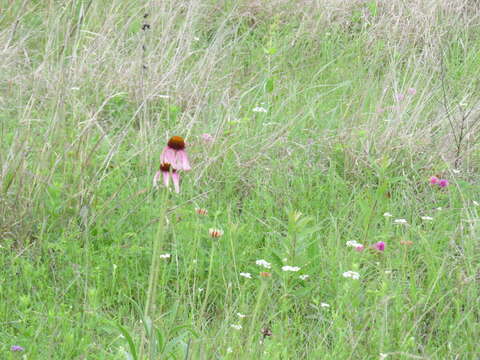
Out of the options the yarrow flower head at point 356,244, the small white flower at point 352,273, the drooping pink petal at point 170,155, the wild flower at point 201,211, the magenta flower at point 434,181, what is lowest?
the wild flower at point 201,211

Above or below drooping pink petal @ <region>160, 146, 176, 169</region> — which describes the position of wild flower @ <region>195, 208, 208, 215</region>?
below

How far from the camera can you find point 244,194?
10.4 ft

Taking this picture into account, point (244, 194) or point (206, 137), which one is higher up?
point (206, 137)

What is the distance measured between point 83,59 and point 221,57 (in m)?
0.81

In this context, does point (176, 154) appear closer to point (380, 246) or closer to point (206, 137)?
point (380, 246)

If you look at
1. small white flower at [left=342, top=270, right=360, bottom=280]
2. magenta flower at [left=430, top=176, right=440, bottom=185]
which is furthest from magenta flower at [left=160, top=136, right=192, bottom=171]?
magenta flower at [left=430, top=176, right=440, bottom=185]

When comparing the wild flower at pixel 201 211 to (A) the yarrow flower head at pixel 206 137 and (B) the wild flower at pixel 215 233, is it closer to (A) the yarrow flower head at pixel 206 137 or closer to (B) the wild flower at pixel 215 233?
(B) the wild flower at pixel 215 233

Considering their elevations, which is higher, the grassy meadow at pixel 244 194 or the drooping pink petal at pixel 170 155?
the drooping pink petal at pixel 170 155

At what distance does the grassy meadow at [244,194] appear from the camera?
2.19 metres

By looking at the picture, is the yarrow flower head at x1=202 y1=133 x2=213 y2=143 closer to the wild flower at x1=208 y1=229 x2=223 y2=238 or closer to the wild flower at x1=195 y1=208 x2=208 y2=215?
the wild flower at x1=195 y1=208 x2=208 y2=215

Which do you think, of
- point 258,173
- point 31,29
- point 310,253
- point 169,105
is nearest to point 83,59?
point 169,105

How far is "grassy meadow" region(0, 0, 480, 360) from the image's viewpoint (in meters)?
2.19

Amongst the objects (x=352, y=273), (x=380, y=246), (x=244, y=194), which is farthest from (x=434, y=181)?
(x=352, y=273)

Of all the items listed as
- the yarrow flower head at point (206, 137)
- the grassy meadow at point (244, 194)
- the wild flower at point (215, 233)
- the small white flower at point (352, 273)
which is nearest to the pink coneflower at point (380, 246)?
the grassy meadow at point (244, 194)
